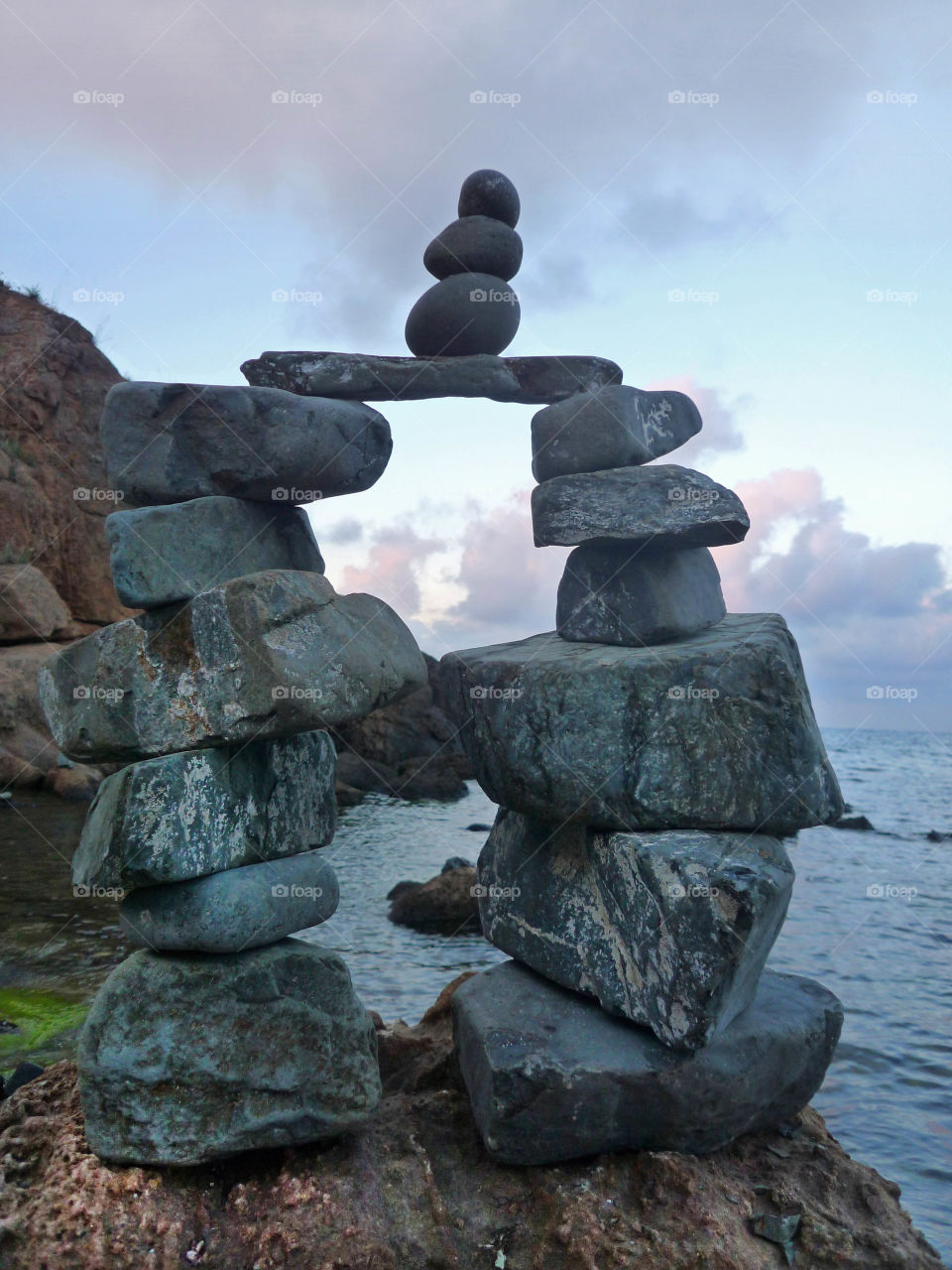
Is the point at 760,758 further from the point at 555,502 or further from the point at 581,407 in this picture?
the point at 581,407

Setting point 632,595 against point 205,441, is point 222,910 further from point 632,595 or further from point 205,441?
point 632,595

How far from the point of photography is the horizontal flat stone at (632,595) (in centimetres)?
591

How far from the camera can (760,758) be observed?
207 inches

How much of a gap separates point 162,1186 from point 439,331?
5.00 meters

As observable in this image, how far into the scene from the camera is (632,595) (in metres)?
5.95

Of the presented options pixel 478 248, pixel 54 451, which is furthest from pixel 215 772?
pixel 54 451

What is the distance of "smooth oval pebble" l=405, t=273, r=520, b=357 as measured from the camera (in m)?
6.37

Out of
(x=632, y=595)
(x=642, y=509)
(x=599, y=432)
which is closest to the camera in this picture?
(x=642, y=509)

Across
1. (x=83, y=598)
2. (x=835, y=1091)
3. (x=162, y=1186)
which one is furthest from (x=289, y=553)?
(x=83, y=598)

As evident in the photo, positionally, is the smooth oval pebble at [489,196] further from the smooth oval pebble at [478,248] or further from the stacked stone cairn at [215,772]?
the stacked stone cairn at [215,772]

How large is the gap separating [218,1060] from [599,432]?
4.02 m

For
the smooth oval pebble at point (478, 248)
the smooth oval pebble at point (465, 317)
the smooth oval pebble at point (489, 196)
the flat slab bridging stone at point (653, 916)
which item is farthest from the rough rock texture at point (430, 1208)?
the smooth oval pebble at point (489, 196)

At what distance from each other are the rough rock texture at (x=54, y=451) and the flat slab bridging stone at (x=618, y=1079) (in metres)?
21.0

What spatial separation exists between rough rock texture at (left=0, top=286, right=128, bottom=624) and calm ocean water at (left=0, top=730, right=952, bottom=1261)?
8.20 metres
